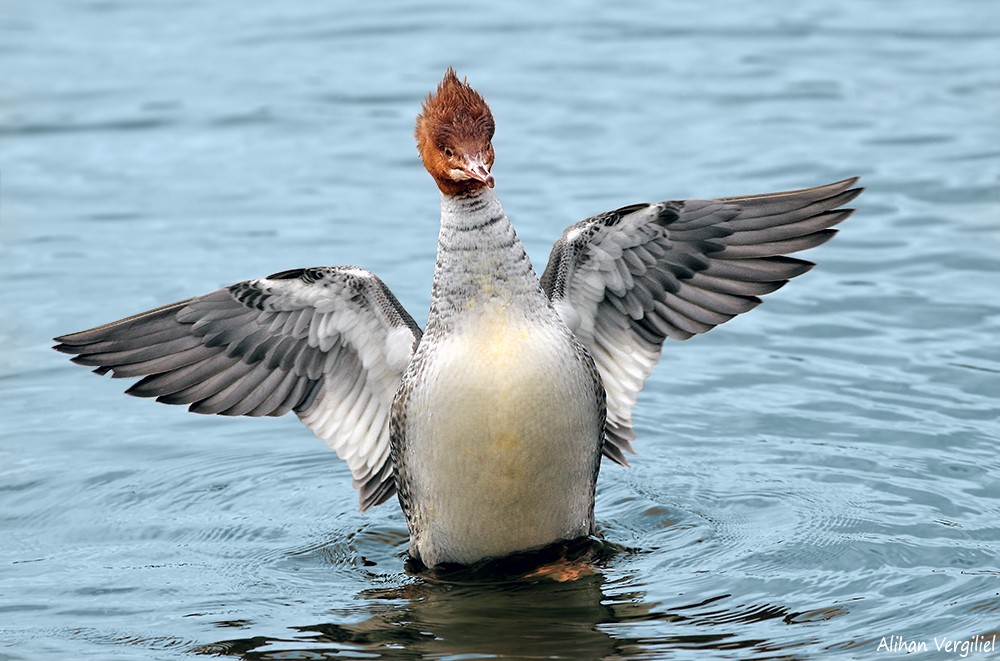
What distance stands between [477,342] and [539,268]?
3932 mm

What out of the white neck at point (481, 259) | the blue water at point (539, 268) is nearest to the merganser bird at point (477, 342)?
the white neck at point (481, 259)

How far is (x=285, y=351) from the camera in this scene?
791 cm

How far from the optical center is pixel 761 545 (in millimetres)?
7570

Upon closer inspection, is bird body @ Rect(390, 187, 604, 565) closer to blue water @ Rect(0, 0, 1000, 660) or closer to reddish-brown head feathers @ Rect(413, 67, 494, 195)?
reddish-brown head feathers @ Rect(413, 67, 494, 195)

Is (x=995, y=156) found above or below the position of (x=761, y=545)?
above

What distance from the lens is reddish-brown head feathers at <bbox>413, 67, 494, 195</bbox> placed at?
269 inches

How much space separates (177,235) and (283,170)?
1634 mm

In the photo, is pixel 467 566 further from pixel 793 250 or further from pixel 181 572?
pixel 793 250

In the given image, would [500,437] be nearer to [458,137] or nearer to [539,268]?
[458,137]

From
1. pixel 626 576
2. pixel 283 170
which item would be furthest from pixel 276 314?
Result: pixel 283 170

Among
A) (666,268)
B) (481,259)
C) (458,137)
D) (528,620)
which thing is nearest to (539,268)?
(666,268)

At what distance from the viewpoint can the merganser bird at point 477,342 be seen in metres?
7.04

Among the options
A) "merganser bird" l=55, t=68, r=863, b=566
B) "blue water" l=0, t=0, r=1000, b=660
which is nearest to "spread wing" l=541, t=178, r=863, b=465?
"merganser bird" l=55, t=68, r=863, b=566

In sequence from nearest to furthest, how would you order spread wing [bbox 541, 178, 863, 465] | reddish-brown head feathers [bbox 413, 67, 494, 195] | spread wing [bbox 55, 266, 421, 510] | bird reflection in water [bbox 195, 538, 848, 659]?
bird reflection in water [bbox 195, 538, 848, 659] < reddish-brown head feathers [bbox 413, 67, 494, 195] < spread wing [bbox 541, 178, 863, 465] < spread wing [bbox 55, 266, 421, 510]
